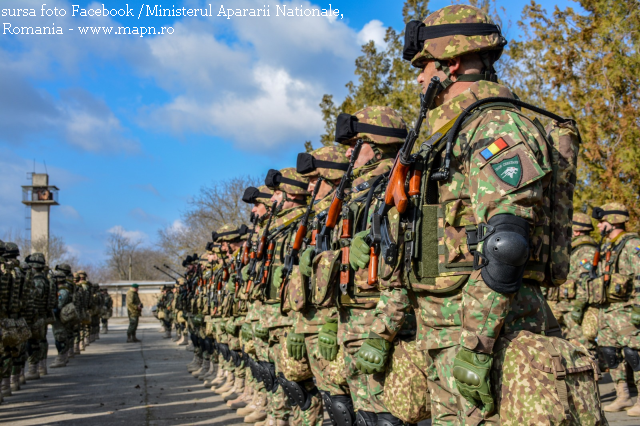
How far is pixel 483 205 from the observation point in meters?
2.75

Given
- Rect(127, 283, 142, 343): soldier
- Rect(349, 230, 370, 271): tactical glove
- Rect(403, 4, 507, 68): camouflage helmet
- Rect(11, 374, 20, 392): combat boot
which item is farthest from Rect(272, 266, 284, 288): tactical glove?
Rect(127, 283, 142, 343): soldier

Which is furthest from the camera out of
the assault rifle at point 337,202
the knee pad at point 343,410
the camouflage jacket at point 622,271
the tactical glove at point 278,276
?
the camouflage jacket at point 622,271

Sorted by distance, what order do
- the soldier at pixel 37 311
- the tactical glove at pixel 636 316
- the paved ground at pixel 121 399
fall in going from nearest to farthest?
the tactical glove at pixel 636 316
the paved ground at pixel 121 399
the soldier at pixel 37 311

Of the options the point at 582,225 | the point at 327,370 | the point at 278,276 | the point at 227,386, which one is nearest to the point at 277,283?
the point at 278,276

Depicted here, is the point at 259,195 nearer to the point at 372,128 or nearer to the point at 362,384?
the point at 372,128

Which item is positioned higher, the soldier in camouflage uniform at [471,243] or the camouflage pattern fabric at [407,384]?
the soldier in camouflage uniform at [471,243]

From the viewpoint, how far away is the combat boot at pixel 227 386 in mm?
11531

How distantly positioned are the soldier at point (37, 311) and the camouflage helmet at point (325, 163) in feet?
24.8

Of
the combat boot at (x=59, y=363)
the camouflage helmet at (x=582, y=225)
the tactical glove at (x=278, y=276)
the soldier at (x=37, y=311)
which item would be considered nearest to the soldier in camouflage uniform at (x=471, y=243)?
the tactical glove at (x=278, y=276)

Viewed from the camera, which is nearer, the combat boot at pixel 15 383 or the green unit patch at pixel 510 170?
the green unit patch at pixel 510 170

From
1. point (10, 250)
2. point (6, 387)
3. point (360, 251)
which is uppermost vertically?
point (10, 250)

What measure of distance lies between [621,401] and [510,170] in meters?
7.07

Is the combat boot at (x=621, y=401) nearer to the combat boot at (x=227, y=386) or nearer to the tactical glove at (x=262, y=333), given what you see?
the tactical glove at (x=262, y=333)

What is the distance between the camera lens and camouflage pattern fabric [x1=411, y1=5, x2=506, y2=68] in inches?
130
